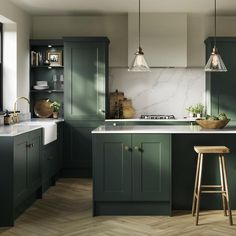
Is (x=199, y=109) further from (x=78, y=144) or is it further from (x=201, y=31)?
(x=78, y=144)

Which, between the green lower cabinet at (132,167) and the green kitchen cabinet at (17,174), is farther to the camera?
the green lower cabinet at (132,167)

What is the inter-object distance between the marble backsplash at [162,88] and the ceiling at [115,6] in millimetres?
1037

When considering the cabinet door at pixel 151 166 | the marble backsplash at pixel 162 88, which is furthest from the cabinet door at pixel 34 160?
the marble backsplash at pixel 162 88

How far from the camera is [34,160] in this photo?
18.3 feet

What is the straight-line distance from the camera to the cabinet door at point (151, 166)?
4973 millimetres

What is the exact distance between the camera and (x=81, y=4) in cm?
709

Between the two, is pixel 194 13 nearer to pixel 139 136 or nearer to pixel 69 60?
pixel 69 60

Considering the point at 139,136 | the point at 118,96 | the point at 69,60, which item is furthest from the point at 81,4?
the point at 139,136

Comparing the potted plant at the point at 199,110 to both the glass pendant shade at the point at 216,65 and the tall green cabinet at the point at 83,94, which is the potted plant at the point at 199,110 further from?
the glass pendant shade at the point at 216,65

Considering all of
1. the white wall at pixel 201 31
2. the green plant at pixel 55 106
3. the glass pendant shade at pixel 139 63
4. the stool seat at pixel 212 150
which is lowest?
the stool seat at pixel 212 150

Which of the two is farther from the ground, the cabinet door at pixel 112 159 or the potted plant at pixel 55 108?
the potted plant at pixel 55 108

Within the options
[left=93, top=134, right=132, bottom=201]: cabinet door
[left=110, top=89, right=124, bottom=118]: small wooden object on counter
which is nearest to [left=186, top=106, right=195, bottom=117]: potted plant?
[left=110, top=89, right=124, bottom=118]: small wooden object on counter

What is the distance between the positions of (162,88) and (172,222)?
3.61m

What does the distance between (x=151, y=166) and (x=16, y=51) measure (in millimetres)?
3132
